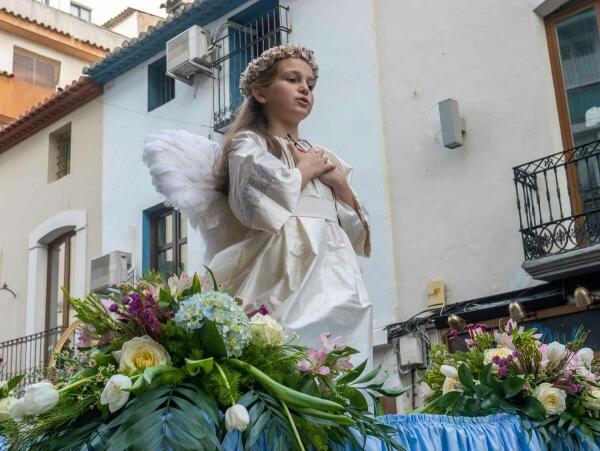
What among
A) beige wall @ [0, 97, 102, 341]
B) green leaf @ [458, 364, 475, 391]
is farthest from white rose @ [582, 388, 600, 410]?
beige wall @ [0, 97, 102, 341]

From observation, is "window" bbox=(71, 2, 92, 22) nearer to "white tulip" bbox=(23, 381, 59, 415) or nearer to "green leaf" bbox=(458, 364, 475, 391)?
"green leaf" bbox=(458, 364, 475, 391)

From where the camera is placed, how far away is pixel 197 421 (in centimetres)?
190

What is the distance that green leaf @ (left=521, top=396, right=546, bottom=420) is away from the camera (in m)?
2.89

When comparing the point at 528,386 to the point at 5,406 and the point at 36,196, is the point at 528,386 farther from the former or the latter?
the point at 36,196

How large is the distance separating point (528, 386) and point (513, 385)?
66 millimetres

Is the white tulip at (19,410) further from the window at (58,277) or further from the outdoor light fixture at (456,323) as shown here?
the window at (58,277)

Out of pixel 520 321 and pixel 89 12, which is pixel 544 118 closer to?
pixel 520 321

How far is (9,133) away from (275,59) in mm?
12493

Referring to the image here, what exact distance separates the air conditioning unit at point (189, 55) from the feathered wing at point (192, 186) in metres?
8.52

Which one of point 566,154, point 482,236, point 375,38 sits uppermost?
point 375,38

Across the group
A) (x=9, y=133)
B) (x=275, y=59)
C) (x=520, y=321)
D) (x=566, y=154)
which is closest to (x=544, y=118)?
(x=566, y=154)

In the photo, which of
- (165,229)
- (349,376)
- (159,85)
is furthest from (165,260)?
(349,376)

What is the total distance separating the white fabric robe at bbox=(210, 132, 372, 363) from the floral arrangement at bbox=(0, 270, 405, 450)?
25.5 inches

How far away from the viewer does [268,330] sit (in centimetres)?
226
